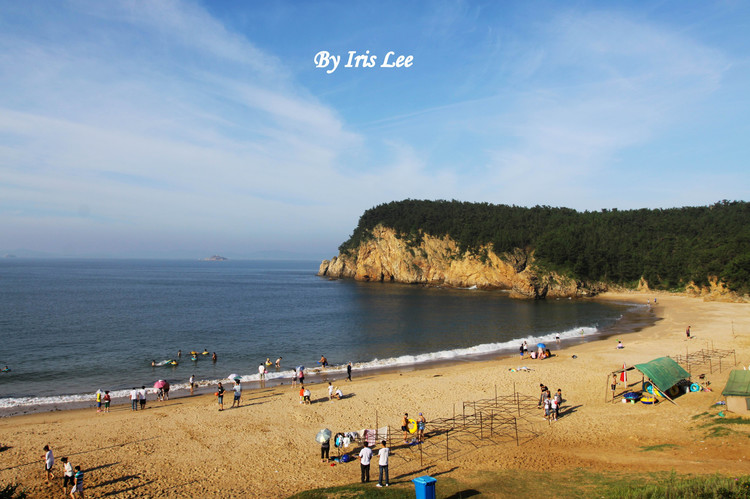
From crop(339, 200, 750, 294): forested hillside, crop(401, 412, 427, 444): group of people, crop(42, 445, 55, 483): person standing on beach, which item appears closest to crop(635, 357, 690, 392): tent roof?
crop(401, 412, 427, 444): group of people

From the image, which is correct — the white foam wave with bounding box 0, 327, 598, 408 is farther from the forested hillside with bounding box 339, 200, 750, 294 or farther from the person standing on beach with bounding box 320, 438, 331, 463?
the forested hillside with bounding box 339, 200, 750, 294

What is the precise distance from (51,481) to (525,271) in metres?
84.4

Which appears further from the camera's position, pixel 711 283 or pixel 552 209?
pixel 552 209

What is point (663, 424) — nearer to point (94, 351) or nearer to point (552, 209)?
point (94, 351)

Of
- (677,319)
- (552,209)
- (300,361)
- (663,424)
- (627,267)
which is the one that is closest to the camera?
(663,424)

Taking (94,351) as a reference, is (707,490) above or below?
above

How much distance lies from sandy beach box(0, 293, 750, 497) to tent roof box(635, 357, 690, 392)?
980mm

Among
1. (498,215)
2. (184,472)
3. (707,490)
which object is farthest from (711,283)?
(184,472)

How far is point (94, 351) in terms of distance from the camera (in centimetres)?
3788

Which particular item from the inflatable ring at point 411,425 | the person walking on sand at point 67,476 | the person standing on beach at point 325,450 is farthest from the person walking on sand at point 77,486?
the inflatable ring at point 411,425

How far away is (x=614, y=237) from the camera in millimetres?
93625

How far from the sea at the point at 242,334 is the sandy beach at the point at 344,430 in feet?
19.5

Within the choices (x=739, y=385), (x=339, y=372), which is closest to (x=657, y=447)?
(x=739, y=385)

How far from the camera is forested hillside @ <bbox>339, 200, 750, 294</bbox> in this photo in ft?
237
